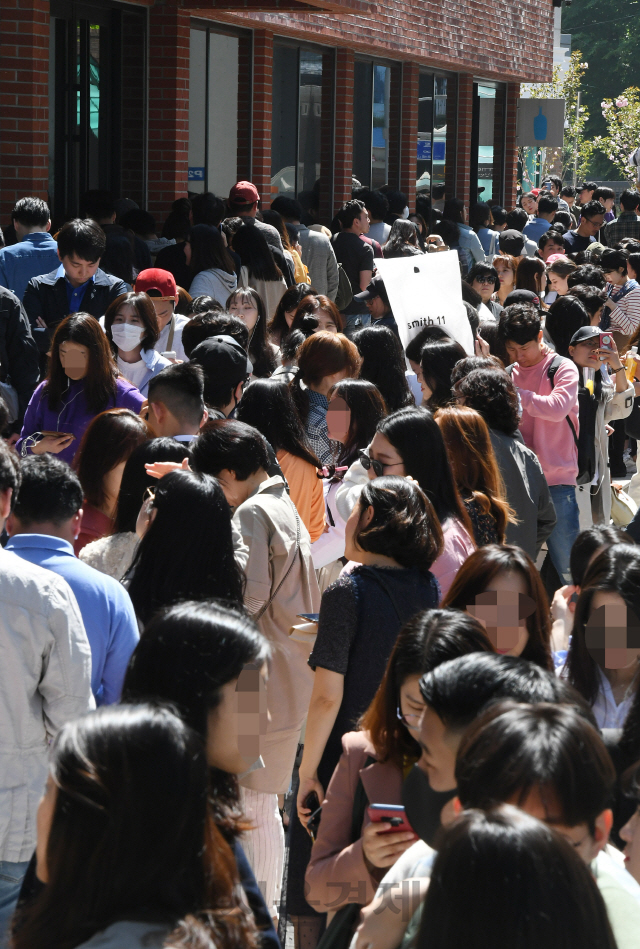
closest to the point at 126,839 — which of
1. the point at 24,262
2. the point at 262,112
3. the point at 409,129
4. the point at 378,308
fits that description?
the point at 24,262

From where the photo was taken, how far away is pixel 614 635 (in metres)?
3.22

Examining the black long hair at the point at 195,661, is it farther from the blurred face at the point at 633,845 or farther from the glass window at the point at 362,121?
the glass window at the point at 362,121

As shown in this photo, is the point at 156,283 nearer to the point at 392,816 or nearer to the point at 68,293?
the point at 68,293

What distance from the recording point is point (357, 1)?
1156cm

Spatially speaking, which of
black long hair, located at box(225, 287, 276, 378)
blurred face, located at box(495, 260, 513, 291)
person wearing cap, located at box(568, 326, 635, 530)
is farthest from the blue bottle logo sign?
black long hair, located at box(225, 287, 276, 378)

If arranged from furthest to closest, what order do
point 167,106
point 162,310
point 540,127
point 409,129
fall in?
point 540,127 → point 409,129 → point 167,106 → point 162,310

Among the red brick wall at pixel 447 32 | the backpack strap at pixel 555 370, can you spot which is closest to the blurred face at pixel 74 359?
the backpack strap at pixel 555 370

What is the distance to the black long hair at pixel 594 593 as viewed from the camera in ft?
10.6

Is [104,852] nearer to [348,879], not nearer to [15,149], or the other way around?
[348,879]

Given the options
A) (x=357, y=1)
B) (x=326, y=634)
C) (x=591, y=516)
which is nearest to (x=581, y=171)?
(x=357, y=1)

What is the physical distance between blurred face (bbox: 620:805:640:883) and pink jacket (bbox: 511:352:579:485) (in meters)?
3.96

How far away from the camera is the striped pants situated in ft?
12.4

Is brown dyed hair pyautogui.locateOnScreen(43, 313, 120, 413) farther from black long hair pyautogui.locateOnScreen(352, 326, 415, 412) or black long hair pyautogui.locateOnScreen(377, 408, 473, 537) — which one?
black long hair pyautogui.locateOnScreen(377, 408, 473, 537)

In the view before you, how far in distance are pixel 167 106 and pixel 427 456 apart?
8111 mm
